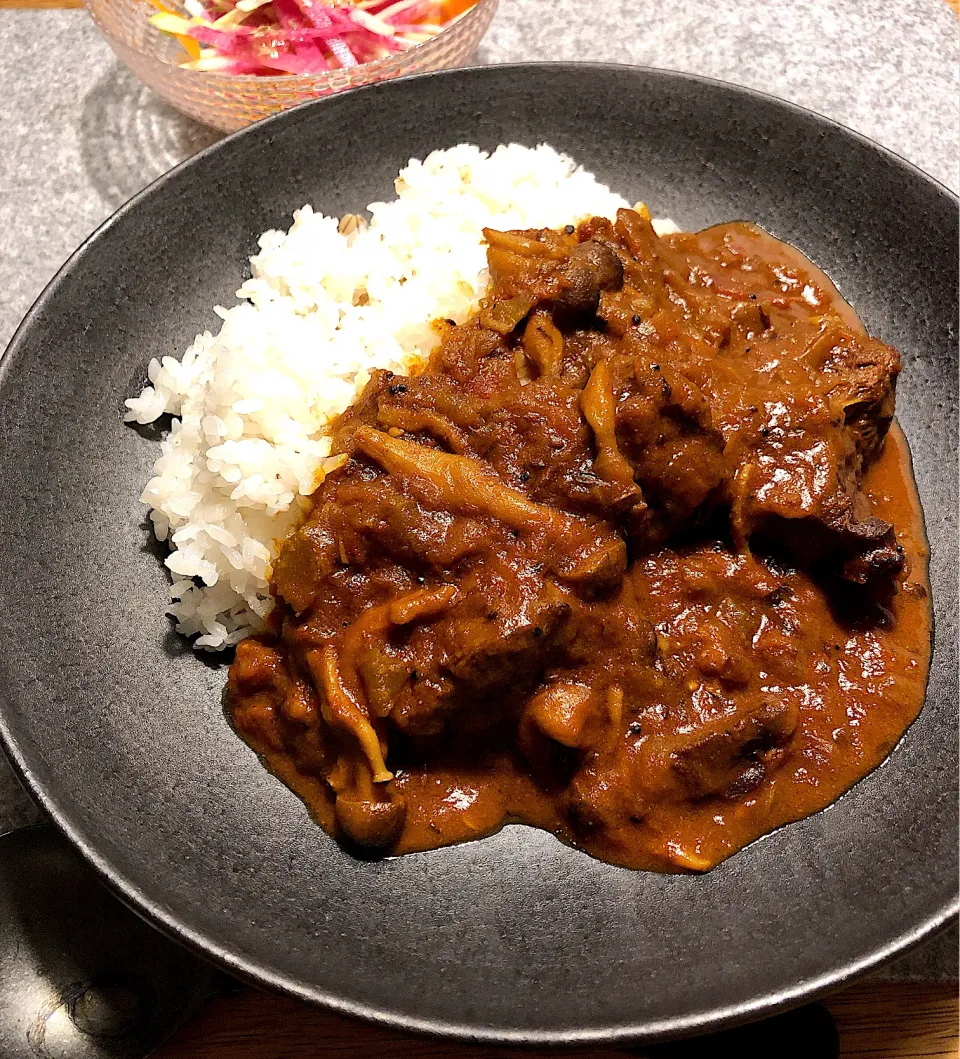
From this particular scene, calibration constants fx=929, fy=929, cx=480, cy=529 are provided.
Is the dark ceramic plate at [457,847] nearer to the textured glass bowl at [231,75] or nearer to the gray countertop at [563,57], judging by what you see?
the textured glass bowl at [231,75]

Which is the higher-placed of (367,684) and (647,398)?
(647,398)

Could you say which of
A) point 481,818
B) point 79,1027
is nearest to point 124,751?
point 79,1027

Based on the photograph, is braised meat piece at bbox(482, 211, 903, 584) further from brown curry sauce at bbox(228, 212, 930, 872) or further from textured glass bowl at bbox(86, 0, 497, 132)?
textured glass bowl at bbox(86, 0, 497, 132)

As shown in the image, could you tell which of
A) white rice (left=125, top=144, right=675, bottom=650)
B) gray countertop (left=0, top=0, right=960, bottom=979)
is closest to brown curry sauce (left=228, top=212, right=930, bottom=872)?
white rice (left=125, top=144, right=675, bottom=650)

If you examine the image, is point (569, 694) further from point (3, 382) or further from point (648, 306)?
point (3, 382)

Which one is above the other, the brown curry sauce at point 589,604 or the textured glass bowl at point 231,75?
the textured glass bowl at point 231,75

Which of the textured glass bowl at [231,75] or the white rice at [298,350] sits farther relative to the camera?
the textured glass bowl at [231,75]

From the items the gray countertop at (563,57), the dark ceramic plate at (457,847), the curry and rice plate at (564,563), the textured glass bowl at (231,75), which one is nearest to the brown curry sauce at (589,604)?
the curry and rice plate at (564,563)
